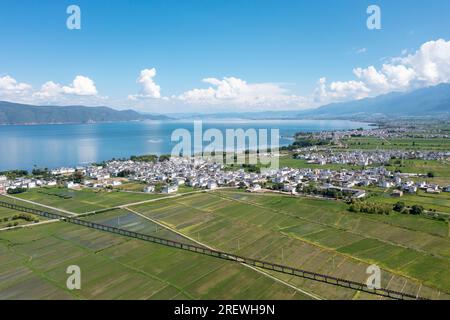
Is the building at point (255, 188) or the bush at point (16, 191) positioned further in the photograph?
the bush at point (16, 191)

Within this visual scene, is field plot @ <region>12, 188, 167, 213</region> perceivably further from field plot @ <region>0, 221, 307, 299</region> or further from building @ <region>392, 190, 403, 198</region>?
building @ <region>392, 190, 403, 198</region>

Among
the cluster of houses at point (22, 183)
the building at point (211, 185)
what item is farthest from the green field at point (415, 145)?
the cluster of houses at point (22, 183)

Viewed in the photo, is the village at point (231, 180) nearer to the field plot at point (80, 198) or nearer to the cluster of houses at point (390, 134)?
the field plot at point (80, 198)

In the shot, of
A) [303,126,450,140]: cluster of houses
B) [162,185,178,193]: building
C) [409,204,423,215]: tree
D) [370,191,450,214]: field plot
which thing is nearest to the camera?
[409,204,423,215]: tree

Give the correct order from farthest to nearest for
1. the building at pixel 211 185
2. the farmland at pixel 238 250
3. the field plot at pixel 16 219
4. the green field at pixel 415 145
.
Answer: the green field at pixel 415 145
the building at pixel 211 185
the field plot at pixel 16 219
the farmland at pixel 238 250

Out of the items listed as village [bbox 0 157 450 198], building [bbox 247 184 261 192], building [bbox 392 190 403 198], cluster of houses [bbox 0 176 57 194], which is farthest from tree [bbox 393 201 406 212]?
cluster of houses [bbox 0 176 57 194]
